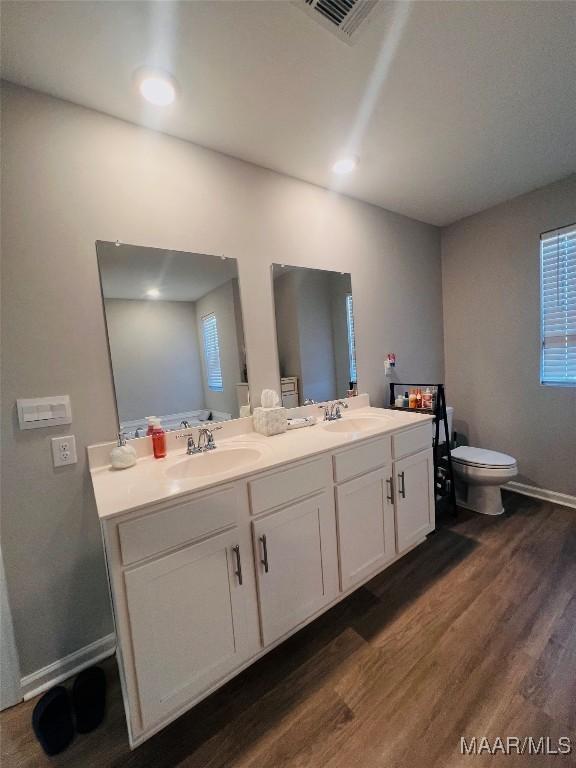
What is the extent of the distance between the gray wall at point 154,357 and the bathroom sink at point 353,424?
2.71ft

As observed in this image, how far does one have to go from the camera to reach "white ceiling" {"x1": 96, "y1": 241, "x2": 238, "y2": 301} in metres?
1.42

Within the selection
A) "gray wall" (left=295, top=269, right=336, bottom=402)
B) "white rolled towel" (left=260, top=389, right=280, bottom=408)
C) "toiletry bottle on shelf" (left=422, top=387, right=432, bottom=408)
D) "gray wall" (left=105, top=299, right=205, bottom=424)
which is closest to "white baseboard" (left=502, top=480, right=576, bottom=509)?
"toiletry bottle on shelf" (left=422, top=387, right=432, bottom=408)

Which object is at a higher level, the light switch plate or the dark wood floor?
the light switch plate

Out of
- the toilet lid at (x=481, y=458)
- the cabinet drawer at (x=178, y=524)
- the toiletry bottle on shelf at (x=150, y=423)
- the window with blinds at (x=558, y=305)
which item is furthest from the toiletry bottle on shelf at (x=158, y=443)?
the window with blinds at (x=558, y=305)

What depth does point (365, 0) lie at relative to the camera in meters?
0.99

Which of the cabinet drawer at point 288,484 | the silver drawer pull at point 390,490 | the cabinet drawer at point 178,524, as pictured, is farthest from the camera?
the silver drawer pull at point 390,490

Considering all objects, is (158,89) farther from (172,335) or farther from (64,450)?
(64,450)

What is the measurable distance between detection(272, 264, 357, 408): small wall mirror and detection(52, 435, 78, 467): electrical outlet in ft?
3.71

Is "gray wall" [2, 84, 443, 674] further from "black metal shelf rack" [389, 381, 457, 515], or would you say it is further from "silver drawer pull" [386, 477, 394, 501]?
"black metal shelf rack" [389, 381, 457, 515]

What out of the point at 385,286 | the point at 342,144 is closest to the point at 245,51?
the point at 342,144

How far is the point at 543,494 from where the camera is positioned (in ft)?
8.23

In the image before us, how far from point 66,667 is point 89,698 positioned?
22 centimetres

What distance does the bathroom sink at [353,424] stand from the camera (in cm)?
194

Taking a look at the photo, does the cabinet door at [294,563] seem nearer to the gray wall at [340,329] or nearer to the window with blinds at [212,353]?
the window with blinds at [212,353]
